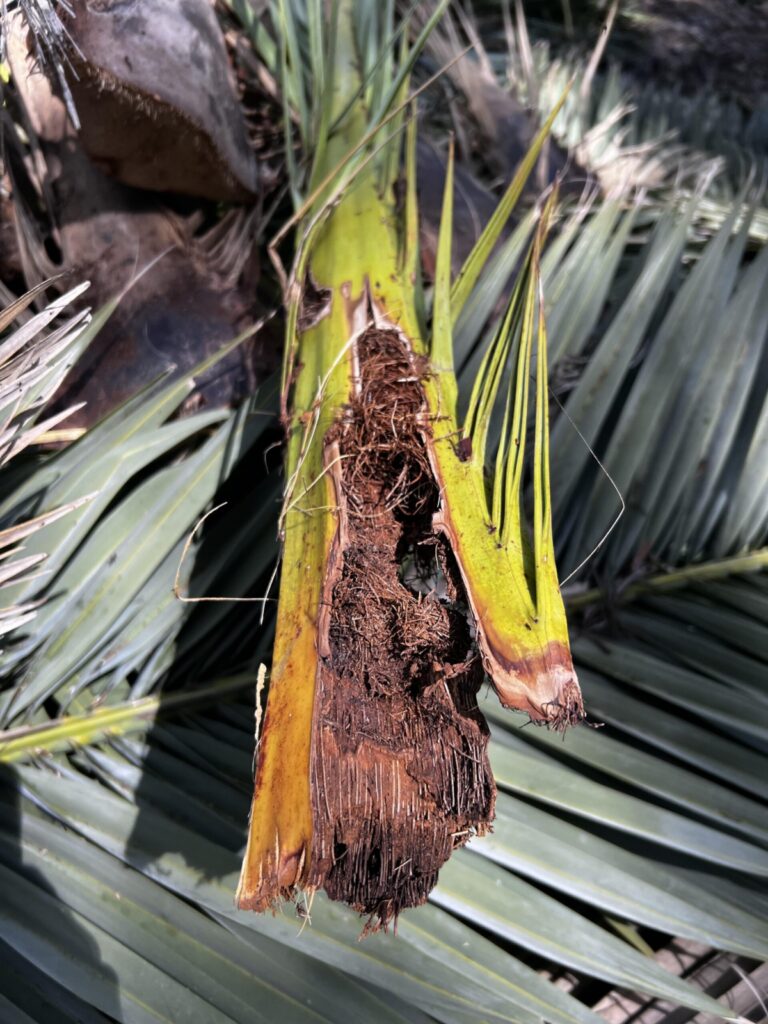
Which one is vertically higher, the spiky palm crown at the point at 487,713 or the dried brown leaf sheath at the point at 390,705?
the dried brown leaf sheath at the point at 390,705

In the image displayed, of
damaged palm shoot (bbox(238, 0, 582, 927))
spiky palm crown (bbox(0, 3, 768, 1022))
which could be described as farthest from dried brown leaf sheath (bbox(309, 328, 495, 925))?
spiky palm crown (bbox(0, 3, 768, 1022))

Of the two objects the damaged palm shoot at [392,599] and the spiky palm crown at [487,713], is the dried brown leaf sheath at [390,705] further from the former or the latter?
the spiky palm crown at [487,713]

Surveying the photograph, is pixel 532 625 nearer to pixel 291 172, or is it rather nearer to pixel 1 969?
pixel 1 969

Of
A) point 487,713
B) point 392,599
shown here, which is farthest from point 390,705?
point 487,713

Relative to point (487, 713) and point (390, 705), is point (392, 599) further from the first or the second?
point (487, 713)

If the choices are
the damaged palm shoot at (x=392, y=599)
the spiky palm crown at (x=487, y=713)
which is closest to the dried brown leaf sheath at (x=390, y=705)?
the damaged palm shoot at (x=392, y=599)

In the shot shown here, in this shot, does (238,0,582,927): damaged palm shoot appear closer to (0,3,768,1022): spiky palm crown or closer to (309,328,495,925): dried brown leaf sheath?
(309,328,495,925): dried brown leaf sheath

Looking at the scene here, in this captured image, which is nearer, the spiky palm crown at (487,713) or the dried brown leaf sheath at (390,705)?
the dried brown leaf sheath at (390,705)

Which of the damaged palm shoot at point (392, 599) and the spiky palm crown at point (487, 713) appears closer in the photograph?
the damaged palm shoot at point (392, 599)
